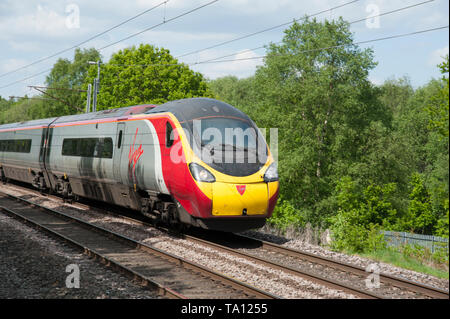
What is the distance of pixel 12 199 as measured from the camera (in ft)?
67.9

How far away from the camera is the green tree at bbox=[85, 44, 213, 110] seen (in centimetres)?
3931

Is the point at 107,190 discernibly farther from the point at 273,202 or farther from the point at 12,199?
the point at 12,199

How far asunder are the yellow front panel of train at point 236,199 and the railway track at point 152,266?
5.22ft

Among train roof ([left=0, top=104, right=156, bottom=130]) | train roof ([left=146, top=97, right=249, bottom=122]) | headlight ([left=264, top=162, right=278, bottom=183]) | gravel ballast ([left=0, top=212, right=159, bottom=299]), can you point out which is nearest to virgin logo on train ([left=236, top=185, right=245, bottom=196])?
headlight ([left=264, top=162, right=278, bottom=183])

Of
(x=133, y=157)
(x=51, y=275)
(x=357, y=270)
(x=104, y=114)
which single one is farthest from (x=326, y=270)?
(x=104, y=114)

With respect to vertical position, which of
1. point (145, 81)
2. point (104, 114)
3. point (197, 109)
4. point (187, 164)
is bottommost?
point (187, 164)

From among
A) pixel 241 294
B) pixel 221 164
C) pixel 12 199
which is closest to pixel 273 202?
pixel 221 164

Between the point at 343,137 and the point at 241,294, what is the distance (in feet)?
75.1

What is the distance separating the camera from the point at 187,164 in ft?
35.1

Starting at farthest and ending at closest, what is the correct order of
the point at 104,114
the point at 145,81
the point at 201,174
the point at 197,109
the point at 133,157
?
the point at 145,81
the point at 104,114
the point at 133,157
the point at 197,109
the point at 201,174

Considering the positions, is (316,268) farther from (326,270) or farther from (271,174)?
(271,174)

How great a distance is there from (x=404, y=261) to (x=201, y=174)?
15.7 ft

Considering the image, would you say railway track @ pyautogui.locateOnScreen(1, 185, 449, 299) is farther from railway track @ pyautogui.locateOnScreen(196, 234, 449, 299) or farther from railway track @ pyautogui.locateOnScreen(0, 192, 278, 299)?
railway track @ pyautogui.locateOnScreen(0, 192, 278, 299)

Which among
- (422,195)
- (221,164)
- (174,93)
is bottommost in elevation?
(422,195)
